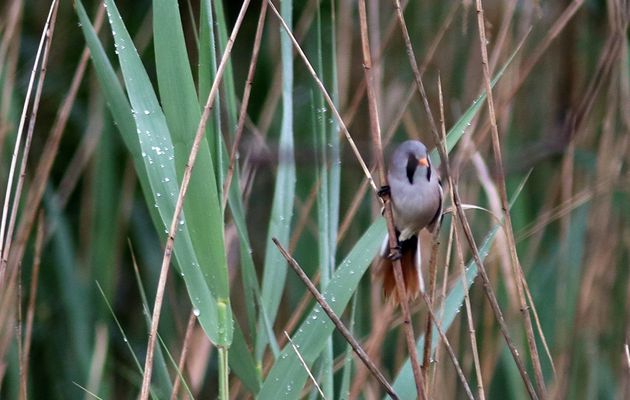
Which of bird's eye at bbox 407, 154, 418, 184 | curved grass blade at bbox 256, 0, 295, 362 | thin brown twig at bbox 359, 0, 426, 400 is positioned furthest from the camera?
curved grass blade at bbox 256, 0, 295, 362

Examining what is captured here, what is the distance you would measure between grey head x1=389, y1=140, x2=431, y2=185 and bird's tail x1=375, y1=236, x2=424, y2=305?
0.13 meters

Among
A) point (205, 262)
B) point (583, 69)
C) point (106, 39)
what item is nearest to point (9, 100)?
point (106, 39)

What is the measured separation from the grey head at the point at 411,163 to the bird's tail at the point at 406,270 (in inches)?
5.0

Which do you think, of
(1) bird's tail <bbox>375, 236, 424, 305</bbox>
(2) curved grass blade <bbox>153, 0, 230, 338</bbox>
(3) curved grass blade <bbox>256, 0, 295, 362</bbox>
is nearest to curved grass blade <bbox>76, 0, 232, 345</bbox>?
(2) curved grass blade <bbox>153, 0, 230, 338</bbox>

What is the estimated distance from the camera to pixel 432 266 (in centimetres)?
114

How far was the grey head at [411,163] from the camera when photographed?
50.6 inches

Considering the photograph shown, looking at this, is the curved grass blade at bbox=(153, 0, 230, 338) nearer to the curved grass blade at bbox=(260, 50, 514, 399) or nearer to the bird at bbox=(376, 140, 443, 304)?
the curved grass blade at bbox=(260, 50, 514, 399)

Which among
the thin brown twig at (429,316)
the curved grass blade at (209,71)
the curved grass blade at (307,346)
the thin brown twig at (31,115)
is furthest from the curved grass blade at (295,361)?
the thin brown twig at (31,115)

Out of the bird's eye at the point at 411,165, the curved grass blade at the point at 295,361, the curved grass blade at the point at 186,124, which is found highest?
the bird's eye at the point at 411,165

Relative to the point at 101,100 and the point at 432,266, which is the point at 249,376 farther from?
the point at 101,100

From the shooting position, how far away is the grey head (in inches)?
50.6

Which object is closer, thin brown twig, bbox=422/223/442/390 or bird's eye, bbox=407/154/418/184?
thin brown twig, bbox=422/223/442/390

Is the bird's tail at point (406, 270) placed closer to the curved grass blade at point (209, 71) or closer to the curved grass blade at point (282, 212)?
the curved grass blade at point (282, 212)

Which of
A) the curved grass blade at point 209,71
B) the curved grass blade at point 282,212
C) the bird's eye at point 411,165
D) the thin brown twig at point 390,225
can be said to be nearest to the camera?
the thin brown twig at point 390,225
